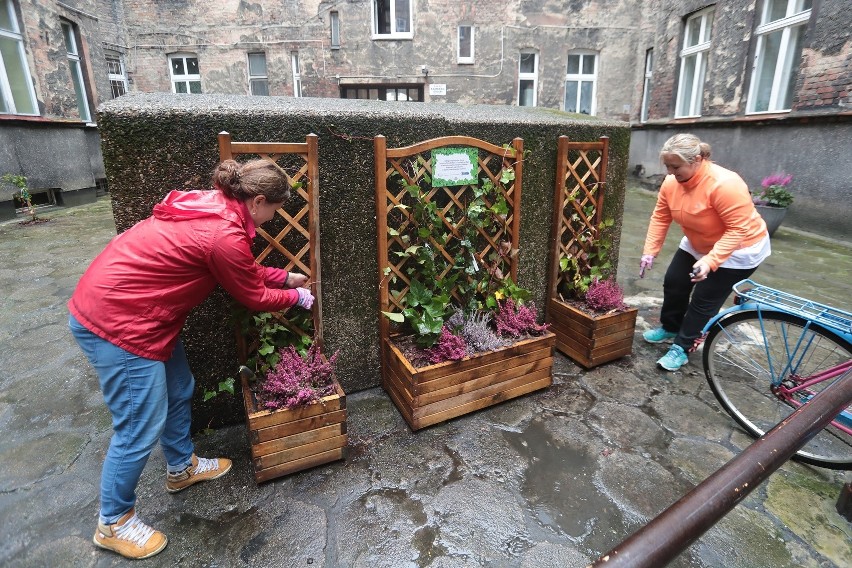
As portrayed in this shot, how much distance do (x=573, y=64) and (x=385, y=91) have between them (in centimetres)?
605

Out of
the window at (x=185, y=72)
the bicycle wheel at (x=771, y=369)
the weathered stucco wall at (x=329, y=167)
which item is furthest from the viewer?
the window at (x=185, y=72)

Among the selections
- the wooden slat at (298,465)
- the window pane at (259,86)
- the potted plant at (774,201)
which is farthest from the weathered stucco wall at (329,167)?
the window pane at (259,86)

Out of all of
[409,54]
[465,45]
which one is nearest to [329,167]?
[409,54]

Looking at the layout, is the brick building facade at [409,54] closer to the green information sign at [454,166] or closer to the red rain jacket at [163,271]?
the green information sign at [454,166]

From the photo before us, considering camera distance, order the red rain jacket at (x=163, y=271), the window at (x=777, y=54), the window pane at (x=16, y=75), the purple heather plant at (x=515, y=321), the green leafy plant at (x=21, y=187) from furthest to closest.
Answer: the window pane at (x=16, y=75) < the green leafy plant at (x=21, y=187) < the window at (x=777, y=54) < the purple heather plant at (x=515, y=321) < the red rain jacket at (x=163, y=271)

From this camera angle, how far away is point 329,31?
523 inches

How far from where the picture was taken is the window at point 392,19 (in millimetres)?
13180

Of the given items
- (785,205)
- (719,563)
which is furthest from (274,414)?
(785,205)

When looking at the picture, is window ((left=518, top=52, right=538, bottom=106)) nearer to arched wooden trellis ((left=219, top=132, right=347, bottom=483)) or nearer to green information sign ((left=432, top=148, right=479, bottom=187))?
→ green information sign ((left=432, top=148, right=479, bottom=187))

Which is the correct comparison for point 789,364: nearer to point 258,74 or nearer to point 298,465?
point 298,465

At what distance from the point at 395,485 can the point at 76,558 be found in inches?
53.7

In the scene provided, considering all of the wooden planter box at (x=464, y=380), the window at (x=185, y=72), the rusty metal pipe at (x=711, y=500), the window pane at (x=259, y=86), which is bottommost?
the wooden planter box at (x=464, y=380)

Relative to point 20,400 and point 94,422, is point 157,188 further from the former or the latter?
point 20,400

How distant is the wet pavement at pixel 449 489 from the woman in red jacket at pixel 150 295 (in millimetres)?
347
